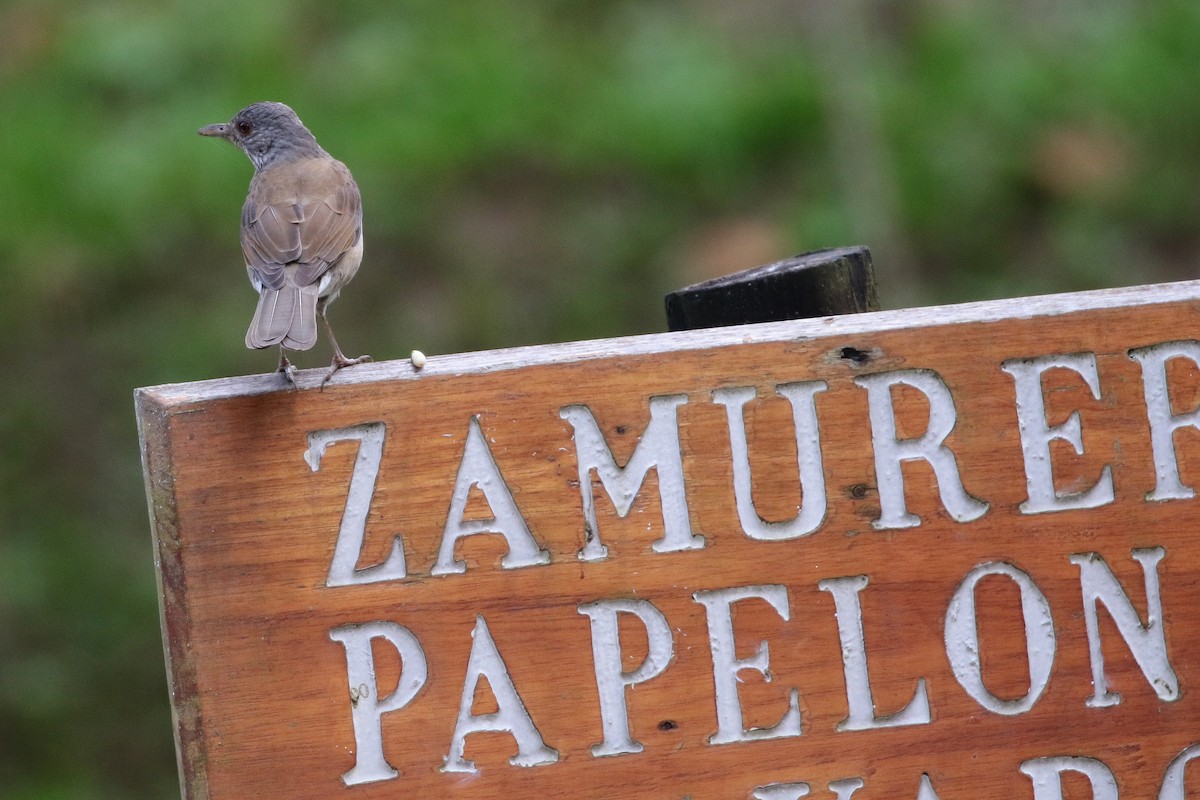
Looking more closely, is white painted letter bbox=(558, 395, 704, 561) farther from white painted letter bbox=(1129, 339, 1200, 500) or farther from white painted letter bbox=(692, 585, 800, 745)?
white painted letter bbox=(1129, 339, 1200, 500)

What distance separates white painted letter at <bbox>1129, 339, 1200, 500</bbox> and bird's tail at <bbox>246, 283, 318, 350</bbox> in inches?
50.6

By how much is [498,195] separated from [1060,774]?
385cm

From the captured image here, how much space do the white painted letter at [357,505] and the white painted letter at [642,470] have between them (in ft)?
0.88

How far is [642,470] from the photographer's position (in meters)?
2.14

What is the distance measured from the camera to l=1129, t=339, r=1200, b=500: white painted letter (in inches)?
84.9

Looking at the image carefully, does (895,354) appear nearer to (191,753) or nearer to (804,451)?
(804,451)

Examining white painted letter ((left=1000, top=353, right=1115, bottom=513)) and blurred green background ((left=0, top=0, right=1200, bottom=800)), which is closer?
white painted letter ((left=1000, top=353, right=1115, bottom=513))

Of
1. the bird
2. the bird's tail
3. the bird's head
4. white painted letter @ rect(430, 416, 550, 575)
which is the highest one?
the bird's head

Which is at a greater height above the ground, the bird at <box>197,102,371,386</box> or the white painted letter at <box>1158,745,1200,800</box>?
the bird at <box>197,102,371,386</box>

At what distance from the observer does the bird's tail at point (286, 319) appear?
244 cm

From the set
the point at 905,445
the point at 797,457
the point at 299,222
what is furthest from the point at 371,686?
the point at 299,222

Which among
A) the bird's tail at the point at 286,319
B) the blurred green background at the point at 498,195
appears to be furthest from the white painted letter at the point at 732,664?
the blurred green background at the point at 498,195

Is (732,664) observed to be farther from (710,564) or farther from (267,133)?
(267,133)

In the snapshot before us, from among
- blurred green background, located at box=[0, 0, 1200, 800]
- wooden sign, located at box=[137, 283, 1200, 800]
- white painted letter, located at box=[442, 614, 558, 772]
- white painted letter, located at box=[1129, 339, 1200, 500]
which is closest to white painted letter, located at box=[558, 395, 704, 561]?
wooden sign, located at box=[137, 283, 1200, 800]
